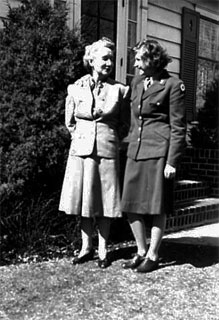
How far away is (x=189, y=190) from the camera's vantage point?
826 centimetres

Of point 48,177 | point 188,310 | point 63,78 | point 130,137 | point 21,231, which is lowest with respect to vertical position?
point 188,310

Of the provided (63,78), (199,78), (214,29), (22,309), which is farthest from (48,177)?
(214,29)

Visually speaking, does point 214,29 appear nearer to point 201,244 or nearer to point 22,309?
point 201,244

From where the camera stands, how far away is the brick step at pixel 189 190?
308 inches

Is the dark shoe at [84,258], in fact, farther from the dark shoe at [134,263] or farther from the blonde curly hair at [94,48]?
the blonde curly hair at [94,48]

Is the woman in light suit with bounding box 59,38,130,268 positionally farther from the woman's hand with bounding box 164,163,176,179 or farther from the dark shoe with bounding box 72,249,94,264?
the woman's hand with bounding box 164,163,176,179

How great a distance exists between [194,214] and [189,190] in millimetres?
720

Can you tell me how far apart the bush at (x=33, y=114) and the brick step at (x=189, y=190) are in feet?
8.96

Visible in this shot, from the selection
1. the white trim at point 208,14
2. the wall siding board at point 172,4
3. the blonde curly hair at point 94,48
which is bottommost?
the blonde curly hair at point 94,48

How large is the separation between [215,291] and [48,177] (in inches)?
74.6

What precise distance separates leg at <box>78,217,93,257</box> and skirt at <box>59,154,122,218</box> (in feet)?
0.41

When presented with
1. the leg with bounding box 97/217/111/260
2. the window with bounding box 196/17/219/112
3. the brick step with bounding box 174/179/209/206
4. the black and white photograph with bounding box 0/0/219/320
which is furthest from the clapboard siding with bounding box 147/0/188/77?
the leg with bounding box 97/217/111/260

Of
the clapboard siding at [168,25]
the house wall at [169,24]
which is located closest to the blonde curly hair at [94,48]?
the house wall at [169,24]

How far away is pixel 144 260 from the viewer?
16.1ft
